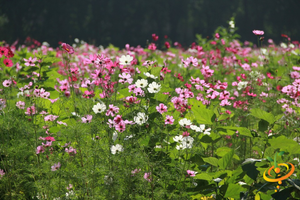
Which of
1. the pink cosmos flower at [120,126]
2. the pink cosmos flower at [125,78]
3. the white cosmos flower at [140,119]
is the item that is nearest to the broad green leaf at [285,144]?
the white cosmos flower at [140,119]

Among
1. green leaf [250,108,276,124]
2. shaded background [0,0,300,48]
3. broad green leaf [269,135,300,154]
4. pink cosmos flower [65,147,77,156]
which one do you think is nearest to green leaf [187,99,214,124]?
green leaf [250,108,276,124]

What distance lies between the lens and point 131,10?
25.0 m

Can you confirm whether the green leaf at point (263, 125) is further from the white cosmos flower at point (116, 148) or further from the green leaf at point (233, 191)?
the white cosmos flower at point (116, 148)

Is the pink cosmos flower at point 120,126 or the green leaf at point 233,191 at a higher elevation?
the pink cosmos flower at point 120,126

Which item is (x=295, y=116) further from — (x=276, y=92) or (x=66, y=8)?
(x=66, y=8)

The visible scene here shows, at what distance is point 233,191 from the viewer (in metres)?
1.54

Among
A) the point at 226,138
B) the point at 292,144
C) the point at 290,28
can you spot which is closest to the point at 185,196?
the point at 292,144

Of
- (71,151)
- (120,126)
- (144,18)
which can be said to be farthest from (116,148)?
(144,18)

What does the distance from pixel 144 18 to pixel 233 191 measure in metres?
25.4

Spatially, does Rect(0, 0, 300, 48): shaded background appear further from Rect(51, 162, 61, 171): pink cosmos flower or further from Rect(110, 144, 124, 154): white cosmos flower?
Rect(110, 144, 124, 154): white cosmos flower

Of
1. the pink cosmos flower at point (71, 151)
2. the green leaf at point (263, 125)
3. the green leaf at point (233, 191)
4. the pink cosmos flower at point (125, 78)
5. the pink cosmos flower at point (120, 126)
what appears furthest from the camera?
the pink cosmos flower at point (125, 78)

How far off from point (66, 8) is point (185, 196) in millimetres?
22684

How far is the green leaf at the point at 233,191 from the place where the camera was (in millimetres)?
1525

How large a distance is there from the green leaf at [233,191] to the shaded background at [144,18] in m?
20.1
